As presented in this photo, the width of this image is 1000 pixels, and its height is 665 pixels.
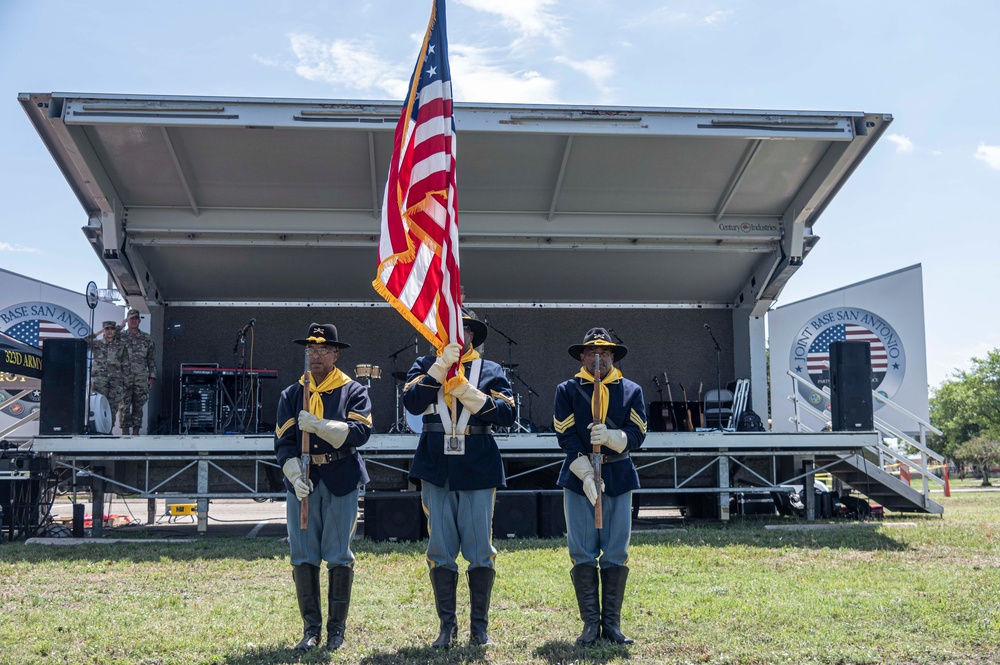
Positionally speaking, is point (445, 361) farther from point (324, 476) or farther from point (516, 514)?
point (516, 514)

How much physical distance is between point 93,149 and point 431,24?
5631mm

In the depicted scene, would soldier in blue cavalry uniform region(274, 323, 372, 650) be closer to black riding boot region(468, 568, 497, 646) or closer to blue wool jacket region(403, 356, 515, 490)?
blue wool jacket region(403, 356, 515, 490)

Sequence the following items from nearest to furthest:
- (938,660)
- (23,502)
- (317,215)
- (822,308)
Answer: (938,660) < (23,502) < (317,215) < (822,308)

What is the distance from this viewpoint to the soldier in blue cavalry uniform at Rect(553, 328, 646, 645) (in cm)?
480

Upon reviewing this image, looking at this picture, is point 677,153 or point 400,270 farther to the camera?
point 677,153

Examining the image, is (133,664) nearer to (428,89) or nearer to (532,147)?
(428,89)

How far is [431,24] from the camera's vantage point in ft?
18.8

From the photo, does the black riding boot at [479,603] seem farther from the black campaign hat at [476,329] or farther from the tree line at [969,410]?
the tree line at [969,410]

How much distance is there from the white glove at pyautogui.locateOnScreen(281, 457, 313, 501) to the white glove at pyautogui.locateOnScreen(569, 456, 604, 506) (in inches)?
56.1

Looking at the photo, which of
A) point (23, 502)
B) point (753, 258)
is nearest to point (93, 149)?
point (23, 502)

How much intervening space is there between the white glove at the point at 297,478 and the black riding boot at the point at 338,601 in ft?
1.46

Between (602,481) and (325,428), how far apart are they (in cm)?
152

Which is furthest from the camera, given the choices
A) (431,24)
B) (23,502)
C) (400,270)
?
(23,502)

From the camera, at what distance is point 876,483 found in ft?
36.4
